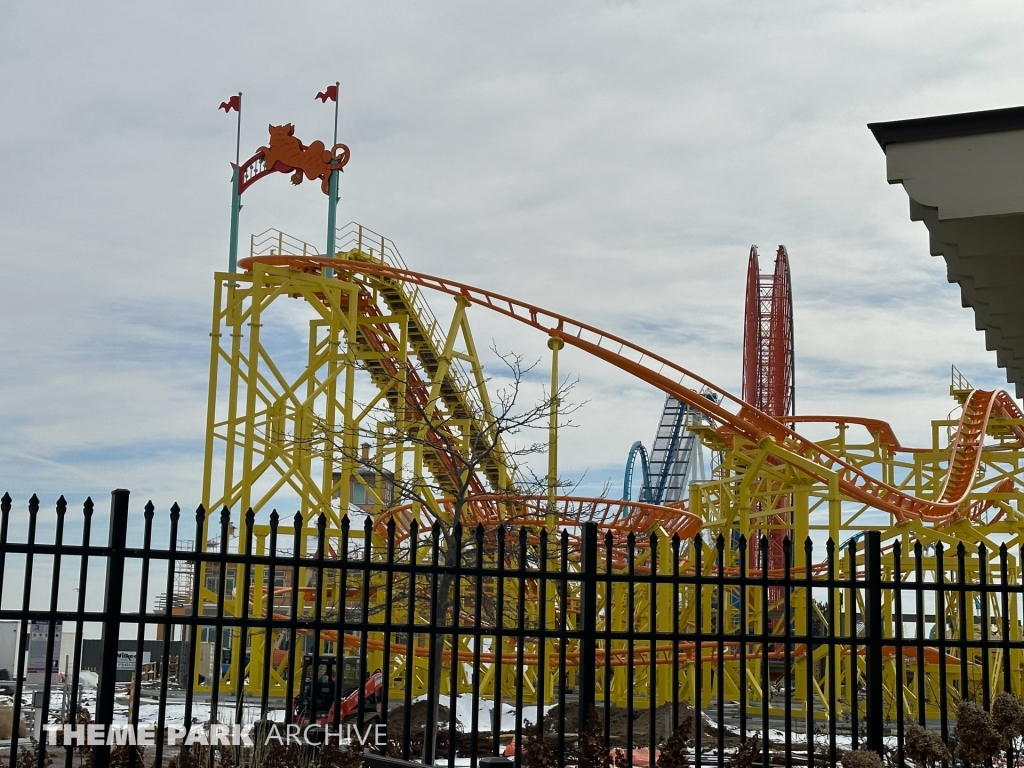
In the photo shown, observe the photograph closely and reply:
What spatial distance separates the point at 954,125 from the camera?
4.32 metres

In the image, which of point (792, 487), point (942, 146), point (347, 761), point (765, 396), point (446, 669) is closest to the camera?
point (942, 146)

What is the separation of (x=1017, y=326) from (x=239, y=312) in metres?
18.1

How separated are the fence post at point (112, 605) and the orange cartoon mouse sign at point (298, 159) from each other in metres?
18.0

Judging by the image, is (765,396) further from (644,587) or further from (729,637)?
(729,637)

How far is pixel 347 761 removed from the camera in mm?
6332

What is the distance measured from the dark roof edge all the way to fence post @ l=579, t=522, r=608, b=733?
2661 millimetres

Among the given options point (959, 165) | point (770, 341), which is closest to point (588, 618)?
point (959, 165)

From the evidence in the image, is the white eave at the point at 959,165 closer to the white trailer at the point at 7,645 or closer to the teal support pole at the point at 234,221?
the white trailer at the point at 7,645

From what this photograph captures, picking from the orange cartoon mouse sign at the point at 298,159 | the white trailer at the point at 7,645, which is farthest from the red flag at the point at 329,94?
the white trailer at the point at 7,645

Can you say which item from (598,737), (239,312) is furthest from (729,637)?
(239,312)

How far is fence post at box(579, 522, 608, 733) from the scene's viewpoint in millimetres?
6359

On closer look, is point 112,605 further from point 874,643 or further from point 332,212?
point 332,212

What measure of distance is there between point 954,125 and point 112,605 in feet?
14.0

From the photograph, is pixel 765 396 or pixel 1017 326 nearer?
pixel 1017 326
